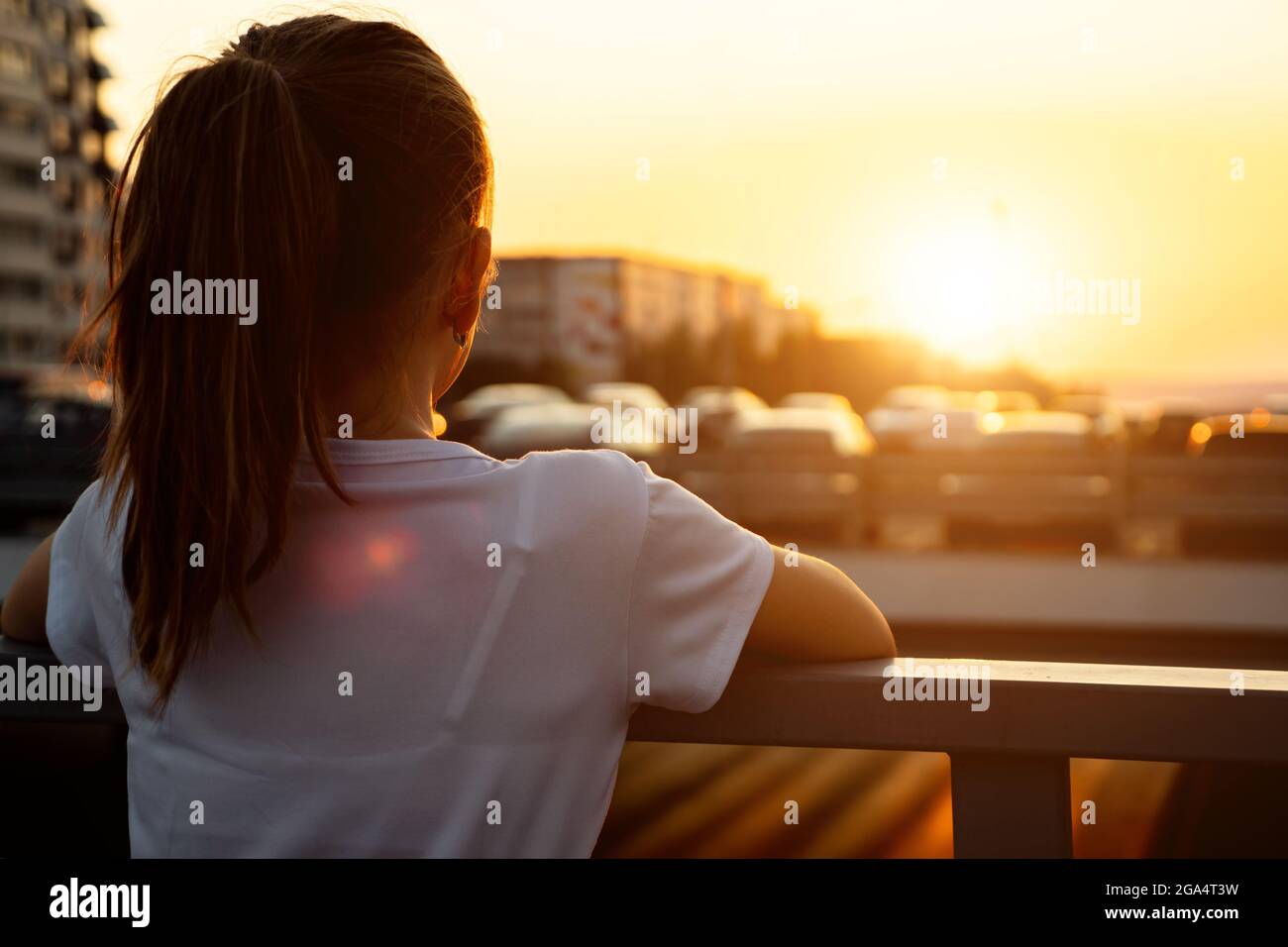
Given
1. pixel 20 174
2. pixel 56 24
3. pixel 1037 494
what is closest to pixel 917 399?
pixel 1037 494

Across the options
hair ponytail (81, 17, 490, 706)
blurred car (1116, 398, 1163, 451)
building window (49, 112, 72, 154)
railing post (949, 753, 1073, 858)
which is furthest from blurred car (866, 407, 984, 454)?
building window (49, 112, 72, 154)

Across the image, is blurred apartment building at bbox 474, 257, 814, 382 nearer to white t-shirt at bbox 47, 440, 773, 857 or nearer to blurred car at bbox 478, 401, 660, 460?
blurred car at bbox 478, 401, 660, 460

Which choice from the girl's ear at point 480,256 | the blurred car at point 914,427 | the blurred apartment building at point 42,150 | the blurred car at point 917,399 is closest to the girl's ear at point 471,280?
the girl's ear at point 480,256

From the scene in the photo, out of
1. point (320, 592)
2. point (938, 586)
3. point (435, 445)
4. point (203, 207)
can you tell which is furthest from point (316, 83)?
point (938, 586)

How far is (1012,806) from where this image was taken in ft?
4.51

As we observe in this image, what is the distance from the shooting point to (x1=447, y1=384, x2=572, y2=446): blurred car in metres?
27.5

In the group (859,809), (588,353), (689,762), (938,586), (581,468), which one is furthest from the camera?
(588,353)

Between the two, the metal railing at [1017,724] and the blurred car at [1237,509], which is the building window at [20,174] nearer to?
the blurred car at [1237,509]

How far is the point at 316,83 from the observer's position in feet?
4.46

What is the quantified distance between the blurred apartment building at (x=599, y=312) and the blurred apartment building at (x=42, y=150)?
3552 centimetres

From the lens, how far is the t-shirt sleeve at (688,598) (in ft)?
4.31

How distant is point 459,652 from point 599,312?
119745mm

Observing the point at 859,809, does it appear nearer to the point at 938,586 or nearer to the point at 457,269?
the point at 457,269
